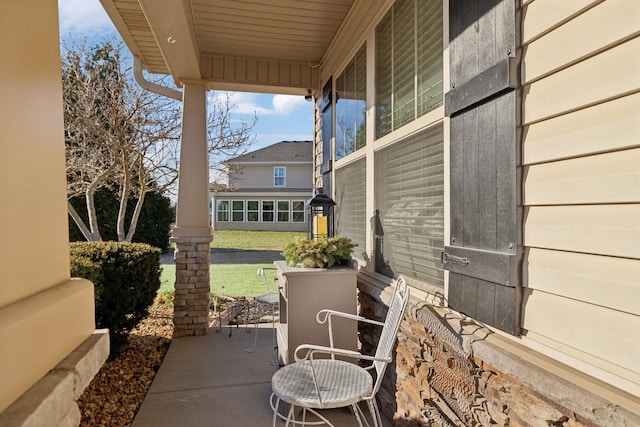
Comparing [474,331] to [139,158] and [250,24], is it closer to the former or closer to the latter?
[250,24]

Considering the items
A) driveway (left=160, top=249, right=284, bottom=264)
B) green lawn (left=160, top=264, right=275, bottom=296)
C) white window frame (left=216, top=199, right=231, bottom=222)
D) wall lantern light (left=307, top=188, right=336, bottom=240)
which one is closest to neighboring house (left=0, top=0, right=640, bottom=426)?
wall lantern light (left=307, top=188, right=336, bottom=240)

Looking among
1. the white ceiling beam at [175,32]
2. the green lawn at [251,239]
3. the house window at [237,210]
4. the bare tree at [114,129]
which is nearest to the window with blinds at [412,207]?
the white ceiling beam at [175,32]

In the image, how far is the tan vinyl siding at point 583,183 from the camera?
1033 mm

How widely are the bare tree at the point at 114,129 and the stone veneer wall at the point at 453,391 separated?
199 inches

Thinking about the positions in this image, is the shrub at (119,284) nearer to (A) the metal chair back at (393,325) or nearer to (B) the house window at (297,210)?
(A) the metal chair back at (393,325)

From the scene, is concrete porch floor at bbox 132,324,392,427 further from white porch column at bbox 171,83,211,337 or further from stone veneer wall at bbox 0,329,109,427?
stone veneer wall at bbox 0,329,109,427

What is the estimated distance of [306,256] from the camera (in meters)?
2.91

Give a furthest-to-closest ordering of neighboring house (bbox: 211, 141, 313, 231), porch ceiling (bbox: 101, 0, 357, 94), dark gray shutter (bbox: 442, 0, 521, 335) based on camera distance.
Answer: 1. neighboring house (bbox: 211, 141, 313, 231)
2. porch ceiling (bbox: 101, 0, 357, 94)
3. dark gray shutter (bbox: 442, 0, 521, 335)

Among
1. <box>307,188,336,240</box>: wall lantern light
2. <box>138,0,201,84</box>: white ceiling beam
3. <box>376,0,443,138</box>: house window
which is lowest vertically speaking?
<box>307,188,336,240</box>: wall lantern light

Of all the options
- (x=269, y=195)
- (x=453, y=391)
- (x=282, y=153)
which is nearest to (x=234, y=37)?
(x=453, y=391)

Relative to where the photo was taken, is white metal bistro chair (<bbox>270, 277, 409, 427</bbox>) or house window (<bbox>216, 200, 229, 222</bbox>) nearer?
white metal bistro chair (<bbox>270, 277, 409, 427</bbox>)

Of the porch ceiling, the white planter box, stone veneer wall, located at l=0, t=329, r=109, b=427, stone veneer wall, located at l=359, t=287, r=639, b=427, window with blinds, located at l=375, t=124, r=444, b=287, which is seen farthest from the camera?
the porch ceiling

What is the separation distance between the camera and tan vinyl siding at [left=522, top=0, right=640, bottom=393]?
1.03 meters

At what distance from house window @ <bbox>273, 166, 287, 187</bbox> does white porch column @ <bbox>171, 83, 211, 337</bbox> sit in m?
14.8
